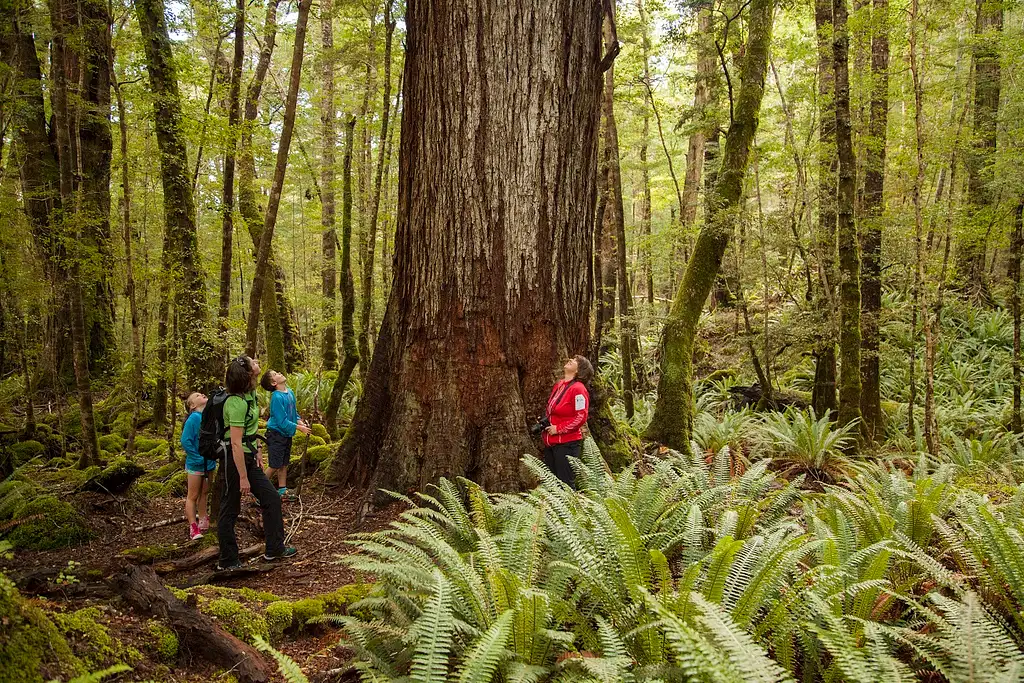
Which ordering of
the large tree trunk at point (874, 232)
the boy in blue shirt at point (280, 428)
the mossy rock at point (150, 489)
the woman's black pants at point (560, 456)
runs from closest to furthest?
the woman's black pants at point (560, 456), the boy in blue shirt at point (280, 428), the mossy rock at point (150, 489), the large tree trunk at point (874, 232)

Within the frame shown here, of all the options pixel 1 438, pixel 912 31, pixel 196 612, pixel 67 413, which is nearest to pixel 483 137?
pixel 196 612

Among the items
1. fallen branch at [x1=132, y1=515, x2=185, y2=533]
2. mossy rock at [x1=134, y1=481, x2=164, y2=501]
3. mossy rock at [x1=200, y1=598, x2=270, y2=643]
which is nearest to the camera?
mossy rock at [x1=200, y1=598, x2=270, y2=643]

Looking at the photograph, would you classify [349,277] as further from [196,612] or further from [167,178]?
[196,612]

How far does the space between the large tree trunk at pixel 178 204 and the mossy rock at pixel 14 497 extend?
5.95ft

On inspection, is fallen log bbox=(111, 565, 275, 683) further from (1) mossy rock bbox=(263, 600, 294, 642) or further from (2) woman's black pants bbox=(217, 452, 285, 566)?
(2) woman's black pants bbox=(217, 452, 285, 566)

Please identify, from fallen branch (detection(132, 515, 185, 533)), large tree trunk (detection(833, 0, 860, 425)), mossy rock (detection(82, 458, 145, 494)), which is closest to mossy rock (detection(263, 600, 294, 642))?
fallen branch (detection(132, 515, 185, 533))

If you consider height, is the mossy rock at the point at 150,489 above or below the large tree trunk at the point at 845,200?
below

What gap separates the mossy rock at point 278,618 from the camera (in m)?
3.39

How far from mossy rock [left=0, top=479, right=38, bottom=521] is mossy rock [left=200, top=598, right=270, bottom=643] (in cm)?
316

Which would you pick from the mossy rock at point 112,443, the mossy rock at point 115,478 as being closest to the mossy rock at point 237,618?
the mossy rock at point 115,478

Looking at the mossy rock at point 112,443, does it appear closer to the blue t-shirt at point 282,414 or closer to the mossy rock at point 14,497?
the mossy rock at point 14,497

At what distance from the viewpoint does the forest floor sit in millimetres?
2891

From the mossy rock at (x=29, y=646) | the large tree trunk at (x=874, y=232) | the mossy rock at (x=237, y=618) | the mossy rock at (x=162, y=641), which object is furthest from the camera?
the large tree trunk at (x=874, y=232)

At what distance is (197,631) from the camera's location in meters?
3.02
